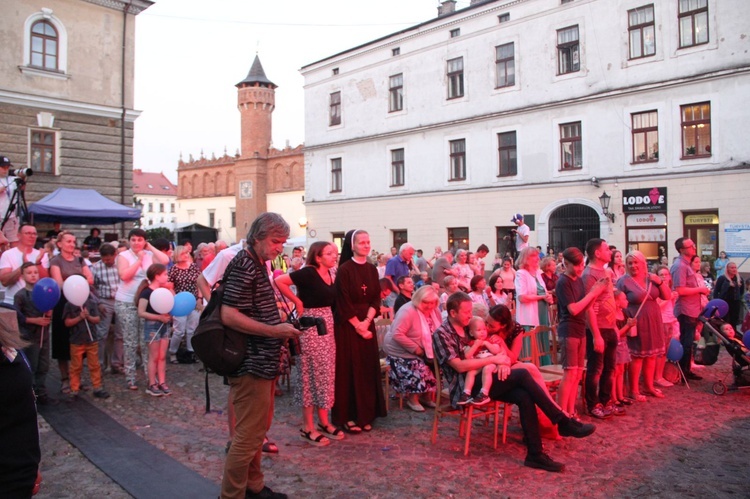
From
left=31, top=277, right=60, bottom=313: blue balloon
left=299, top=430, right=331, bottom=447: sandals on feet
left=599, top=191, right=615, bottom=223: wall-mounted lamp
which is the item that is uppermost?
left=599, top=191, right=615, bottom=223: wall-mounted lamp

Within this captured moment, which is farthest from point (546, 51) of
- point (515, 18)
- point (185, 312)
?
point (185, 312)

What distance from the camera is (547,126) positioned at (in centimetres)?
2169

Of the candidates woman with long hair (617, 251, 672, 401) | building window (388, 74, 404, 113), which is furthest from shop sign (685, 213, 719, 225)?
building window (388, 74, 404, 113)

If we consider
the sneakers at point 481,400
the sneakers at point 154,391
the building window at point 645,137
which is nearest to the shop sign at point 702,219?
the building window at point 645,137

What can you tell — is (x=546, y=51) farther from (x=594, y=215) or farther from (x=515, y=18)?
(x=594, y=215)

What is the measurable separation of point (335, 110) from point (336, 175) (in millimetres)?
3331

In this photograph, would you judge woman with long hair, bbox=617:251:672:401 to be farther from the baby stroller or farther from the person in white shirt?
the person in white shirt

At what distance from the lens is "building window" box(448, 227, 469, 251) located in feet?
79.9

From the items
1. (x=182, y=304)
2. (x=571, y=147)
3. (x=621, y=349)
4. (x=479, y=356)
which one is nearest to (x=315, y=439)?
(x=479, y=356)

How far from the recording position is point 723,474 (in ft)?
15.0

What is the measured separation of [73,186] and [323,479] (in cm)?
1822

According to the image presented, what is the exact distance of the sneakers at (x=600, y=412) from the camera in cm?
Answer: 610

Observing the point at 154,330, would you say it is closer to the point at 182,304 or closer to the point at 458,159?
the point at 182,304

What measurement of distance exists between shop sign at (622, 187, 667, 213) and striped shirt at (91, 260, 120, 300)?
17057 millimetres
